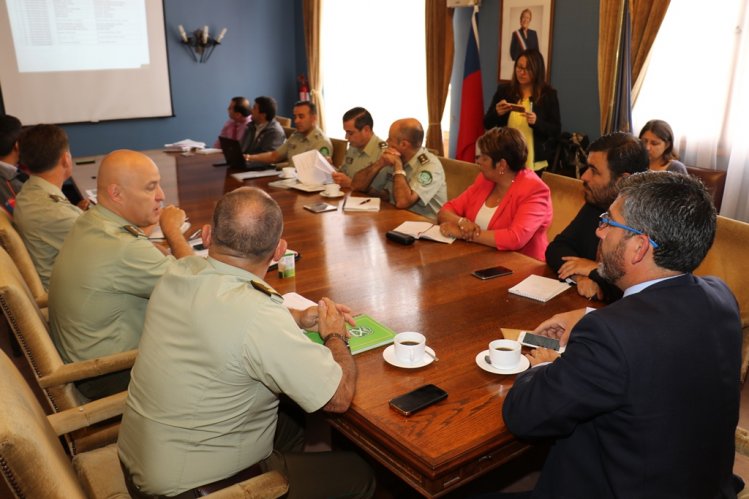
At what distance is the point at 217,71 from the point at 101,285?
6.09m

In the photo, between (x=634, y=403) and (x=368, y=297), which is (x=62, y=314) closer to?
(x=368, y=297)

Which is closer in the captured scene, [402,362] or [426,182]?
[402,362]

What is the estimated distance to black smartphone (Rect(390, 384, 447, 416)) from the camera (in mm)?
1507

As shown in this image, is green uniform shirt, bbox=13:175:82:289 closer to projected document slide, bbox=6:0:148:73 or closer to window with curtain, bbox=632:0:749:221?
window with curtain, bbox=632:0:749:221

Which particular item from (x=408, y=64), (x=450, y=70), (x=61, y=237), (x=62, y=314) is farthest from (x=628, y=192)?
(x=408, y=64)

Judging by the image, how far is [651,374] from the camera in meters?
1.25

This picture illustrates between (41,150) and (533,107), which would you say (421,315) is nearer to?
(41,150)

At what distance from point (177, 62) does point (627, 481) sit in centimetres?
721

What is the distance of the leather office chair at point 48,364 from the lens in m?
1.88

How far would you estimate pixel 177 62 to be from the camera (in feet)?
24.0

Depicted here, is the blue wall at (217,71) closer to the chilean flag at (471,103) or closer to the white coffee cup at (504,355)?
the chilean flag at (471,103)

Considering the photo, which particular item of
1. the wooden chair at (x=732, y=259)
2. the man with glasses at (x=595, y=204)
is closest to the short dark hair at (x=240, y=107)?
the man with glasses at (x=595, y=204)

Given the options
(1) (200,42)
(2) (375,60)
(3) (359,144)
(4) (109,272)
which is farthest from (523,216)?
(1) (200,42)

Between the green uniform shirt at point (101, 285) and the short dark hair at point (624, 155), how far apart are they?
1718mm
